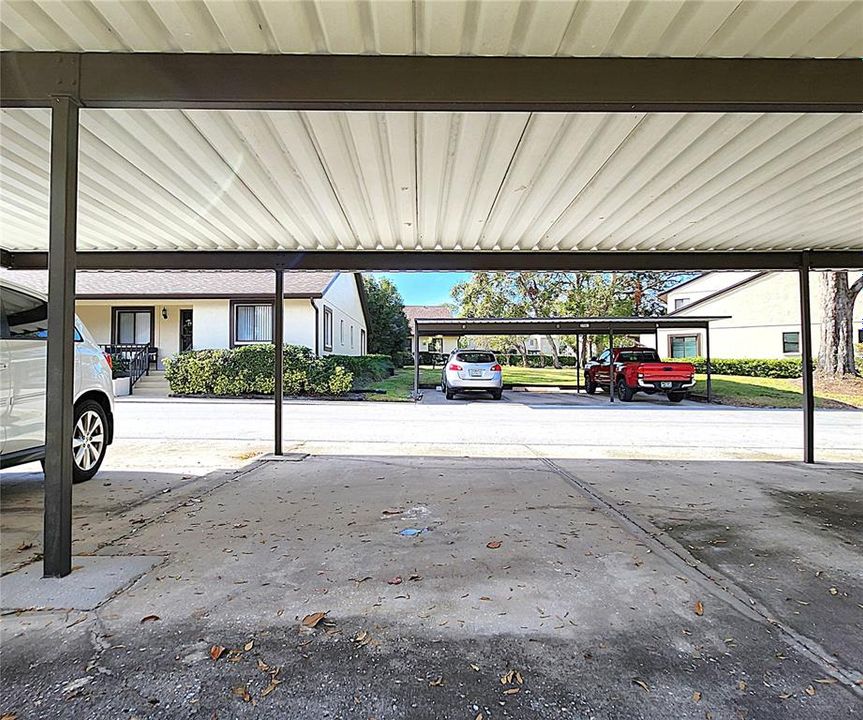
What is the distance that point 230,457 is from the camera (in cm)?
670

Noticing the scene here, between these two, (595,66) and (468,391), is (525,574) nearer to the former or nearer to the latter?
(595,66)

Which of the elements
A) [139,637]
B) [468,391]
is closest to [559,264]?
[139,637]

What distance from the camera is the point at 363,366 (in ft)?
57.6

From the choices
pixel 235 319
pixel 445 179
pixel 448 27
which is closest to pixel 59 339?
pixel 448 27

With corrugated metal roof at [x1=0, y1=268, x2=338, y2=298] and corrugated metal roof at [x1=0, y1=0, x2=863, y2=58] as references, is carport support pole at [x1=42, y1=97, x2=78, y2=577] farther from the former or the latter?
corrugated metal roof at [x1=0, y1=268, x2=338, y2=298]

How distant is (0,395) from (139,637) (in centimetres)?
268

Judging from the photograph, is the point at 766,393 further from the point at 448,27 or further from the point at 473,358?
the point at 448,27

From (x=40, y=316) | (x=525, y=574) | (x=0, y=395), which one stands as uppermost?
(x=40, y=316)

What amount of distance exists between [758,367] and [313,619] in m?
23.0

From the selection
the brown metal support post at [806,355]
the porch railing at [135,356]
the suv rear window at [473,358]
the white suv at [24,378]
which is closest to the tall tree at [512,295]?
the suv rear window at [473,358]

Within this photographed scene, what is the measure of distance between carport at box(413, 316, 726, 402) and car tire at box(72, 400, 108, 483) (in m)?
10.1

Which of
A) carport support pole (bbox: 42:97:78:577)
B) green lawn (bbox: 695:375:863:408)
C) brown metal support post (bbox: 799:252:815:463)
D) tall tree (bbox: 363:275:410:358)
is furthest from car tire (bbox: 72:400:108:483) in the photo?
tall tree (bbox: 363:275:410:358)

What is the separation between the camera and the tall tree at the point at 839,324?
16.8 meters

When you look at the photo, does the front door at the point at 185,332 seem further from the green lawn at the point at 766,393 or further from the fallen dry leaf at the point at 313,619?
the fallen dry leaf at the point at 313,619
